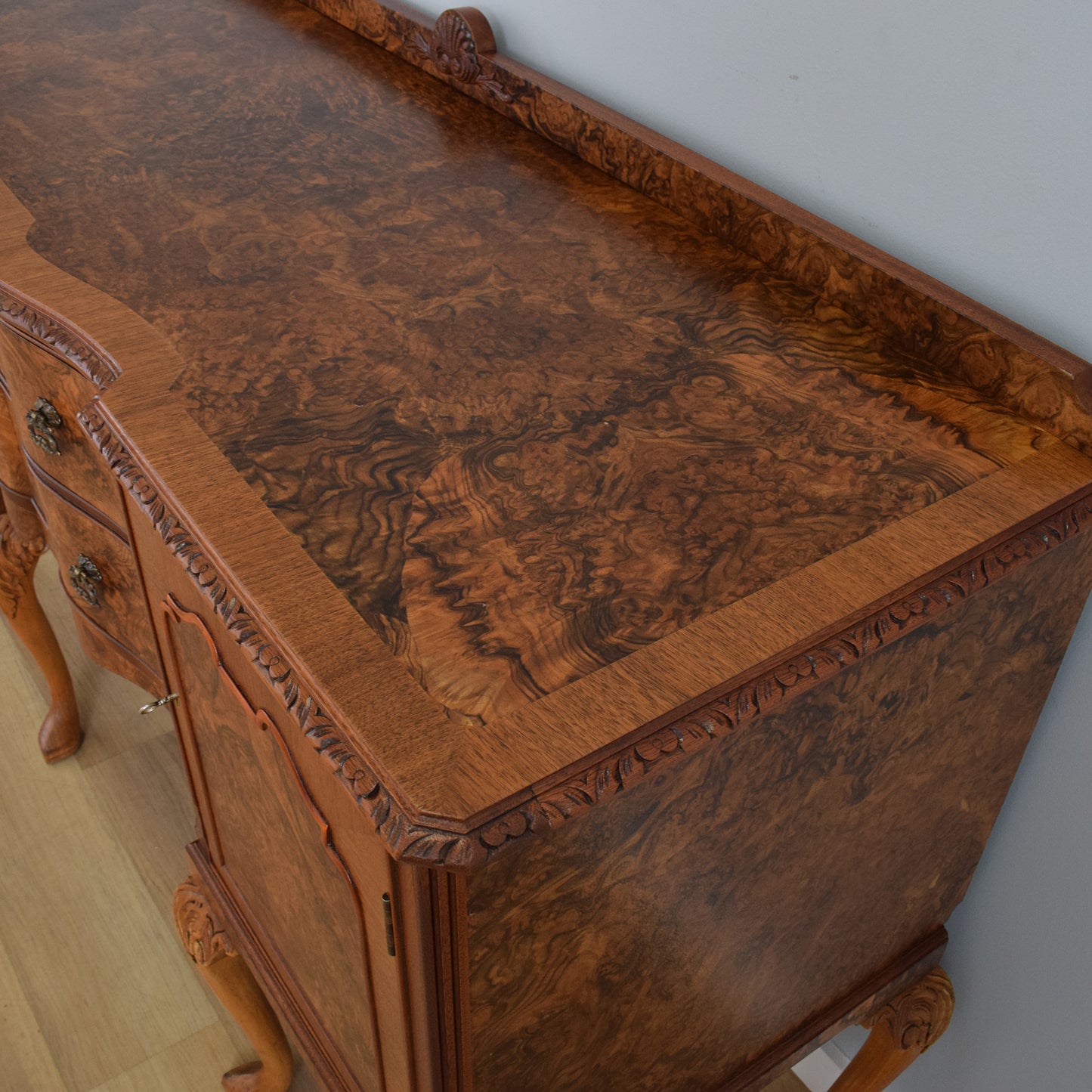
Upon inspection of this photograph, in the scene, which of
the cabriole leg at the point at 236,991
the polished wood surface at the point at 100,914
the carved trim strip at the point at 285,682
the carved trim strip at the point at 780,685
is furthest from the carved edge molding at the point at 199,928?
the carved trim strip at the point at 780,685

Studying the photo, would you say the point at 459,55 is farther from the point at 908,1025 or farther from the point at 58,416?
the point at 908,1025

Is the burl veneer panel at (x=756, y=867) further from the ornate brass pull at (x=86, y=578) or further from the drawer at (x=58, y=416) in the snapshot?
the ornate brass pull at (x=86, y=578)

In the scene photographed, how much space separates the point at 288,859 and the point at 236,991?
39 centimetres

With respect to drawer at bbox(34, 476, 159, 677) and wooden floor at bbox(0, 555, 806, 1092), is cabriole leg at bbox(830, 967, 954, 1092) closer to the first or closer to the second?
wooden floor at bbox(0, 555, 806, 1092)

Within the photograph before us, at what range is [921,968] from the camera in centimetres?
93

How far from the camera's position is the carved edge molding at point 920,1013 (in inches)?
36.4

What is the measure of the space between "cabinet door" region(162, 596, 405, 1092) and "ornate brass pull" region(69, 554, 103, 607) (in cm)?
21

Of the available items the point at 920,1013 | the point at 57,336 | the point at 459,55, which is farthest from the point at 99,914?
the point at 459,55

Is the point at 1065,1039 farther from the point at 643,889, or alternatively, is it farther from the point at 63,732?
the point at 63,732

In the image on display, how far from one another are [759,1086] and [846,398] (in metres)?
0.52

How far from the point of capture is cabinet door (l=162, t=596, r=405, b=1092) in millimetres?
599

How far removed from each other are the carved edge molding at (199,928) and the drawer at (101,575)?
7.9 inches

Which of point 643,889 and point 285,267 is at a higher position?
point 285,267

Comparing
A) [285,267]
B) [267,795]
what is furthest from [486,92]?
[267,795]
